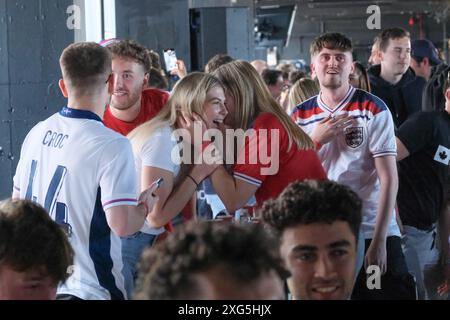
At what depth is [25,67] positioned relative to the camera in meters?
5.85

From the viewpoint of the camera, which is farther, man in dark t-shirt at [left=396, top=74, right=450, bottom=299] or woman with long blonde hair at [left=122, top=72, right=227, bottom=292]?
man in dark t-shirt at [left=396, top=74, right=450, bottom=299]

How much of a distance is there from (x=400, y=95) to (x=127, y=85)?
226 centimetres

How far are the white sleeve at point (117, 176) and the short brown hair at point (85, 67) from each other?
0.98ft

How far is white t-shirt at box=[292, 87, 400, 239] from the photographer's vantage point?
4461 millimetres

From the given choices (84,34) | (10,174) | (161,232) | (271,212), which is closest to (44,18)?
(84,34)

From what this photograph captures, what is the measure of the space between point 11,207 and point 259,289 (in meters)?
1.11

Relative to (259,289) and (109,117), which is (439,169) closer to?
(109,117)

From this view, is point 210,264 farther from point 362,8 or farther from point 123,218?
point 362,8

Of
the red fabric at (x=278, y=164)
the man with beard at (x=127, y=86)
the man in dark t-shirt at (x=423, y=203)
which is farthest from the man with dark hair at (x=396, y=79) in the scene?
the red fabric at (x=278, y=164)

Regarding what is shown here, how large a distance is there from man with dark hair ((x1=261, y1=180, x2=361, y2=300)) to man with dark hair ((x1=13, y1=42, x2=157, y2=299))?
613 millimetres

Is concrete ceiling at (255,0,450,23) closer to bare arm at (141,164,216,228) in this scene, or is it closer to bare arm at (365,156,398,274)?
bare arm at (365,156,398,274)

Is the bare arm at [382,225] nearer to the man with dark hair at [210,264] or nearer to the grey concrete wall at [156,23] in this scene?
the man with dark hair at [210,264]

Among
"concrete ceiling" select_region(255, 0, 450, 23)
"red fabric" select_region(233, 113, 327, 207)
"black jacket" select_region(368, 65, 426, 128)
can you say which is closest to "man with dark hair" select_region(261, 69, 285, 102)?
"black jacket" select_region(368, 65, 426, 128)

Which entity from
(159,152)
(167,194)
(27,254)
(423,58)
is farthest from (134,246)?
(423,58)
